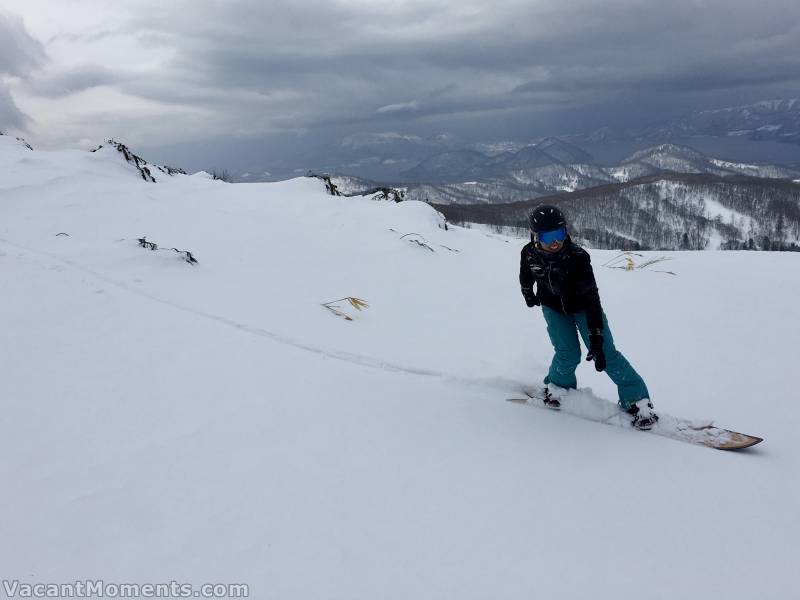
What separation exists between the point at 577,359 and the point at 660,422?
1120 millimetres

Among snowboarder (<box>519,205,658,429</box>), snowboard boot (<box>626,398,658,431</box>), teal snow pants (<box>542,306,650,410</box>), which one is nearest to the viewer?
snowboarder (<box>519,205,658,429</box>)

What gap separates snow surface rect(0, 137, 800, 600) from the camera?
305 centimetres

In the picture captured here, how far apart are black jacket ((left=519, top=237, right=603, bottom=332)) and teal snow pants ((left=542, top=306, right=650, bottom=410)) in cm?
14

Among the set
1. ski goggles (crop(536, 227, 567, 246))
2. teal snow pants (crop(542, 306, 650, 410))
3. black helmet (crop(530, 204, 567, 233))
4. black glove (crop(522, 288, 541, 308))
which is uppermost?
black helmet (crop(530, 204, 567, 233))

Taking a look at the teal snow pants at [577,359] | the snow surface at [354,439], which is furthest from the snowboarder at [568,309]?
the snow surface at [354,439]

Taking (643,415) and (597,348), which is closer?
(597,348)

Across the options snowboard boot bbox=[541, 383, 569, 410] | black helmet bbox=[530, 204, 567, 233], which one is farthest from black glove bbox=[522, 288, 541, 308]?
snowboard boot bbox=[541, 383, 569, 410]

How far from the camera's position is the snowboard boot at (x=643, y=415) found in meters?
5.08

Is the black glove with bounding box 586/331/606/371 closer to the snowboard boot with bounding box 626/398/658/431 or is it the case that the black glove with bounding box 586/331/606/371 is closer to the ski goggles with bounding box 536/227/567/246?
the snowboard boot with bounding box 626/398/658/431

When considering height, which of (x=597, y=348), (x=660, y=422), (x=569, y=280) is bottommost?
(x=660, y=422)

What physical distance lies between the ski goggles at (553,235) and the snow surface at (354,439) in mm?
2097

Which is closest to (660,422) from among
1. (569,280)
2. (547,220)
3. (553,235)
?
(569,280)

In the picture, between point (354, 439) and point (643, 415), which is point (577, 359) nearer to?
point (643, 415)

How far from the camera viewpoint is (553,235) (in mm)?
4922
